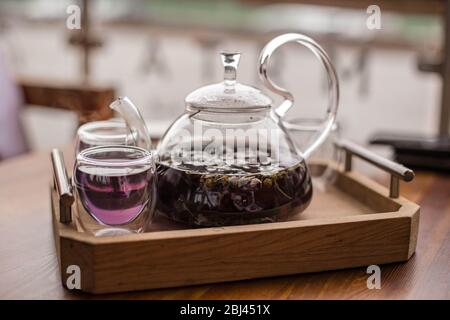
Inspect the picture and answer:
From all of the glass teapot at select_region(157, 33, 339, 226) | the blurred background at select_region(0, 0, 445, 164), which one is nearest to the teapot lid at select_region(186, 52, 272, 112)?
the glass teapot at select_region(157, 33, 339, 226)

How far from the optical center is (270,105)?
917 millimetres

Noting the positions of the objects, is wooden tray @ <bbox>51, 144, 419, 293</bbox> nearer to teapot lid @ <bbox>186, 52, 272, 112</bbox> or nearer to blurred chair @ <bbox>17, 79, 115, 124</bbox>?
teapot lid @ <bbox>186, 52, 272, 112</bbox>

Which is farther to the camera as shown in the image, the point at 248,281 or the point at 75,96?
the point at 75,96

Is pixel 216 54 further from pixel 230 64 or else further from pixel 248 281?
pixel 248 281

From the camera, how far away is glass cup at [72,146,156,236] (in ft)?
2.64

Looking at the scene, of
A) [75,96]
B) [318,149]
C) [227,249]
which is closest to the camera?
[227,249]

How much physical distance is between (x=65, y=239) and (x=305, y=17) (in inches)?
Result: 184

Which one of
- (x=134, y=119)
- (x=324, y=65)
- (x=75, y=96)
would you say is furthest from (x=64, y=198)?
(x=75, y=96)

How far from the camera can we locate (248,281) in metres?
0.82

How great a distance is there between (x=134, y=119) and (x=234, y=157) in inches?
5.9

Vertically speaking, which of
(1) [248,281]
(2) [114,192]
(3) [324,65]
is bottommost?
(1) [248,281]

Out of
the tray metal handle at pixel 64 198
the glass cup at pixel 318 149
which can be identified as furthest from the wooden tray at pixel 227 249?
the glass cup at pixel 318 149

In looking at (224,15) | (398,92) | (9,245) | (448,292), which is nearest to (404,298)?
(448,292)

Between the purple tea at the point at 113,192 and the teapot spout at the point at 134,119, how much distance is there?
0.12 metres
